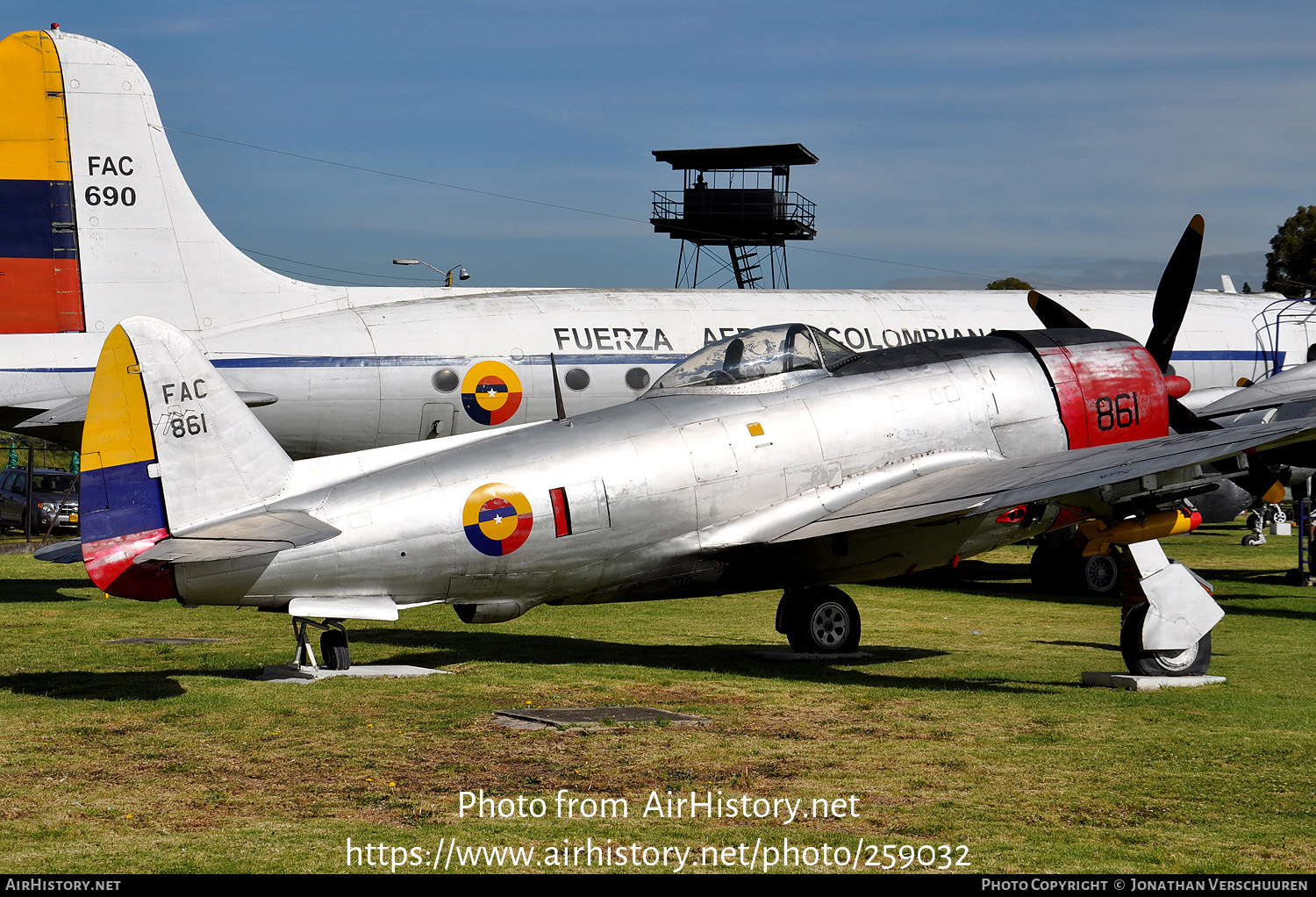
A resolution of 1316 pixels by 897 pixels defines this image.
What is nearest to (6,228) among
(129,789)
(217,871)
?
(129,789)

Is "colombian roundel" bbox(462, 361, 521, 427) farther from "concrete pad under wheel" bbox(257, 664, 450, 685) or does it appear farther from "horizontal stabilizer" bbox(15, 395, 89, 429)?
"concrete pad under wheel" bbox(257, 664, 450, 685)

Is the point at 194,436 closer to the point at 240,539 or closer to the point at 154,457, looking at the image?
the point at 154,457

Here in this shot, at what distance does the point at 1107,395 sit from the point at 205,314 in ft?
45.9

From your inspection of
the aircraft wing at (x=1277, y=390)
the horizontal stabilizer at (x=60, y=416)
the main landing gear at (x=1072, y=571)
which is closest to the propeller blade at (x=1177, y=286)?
the aircraft wing at (x=1277, y=390)

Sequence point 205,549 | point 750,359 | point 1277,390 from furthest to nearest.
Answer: point 1277,390 → point 750,359 → point 205,549

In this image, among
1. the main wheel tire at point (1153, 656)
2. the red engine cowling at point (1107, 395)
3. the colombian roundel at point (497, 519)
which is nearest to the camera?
the colombian roundel at point (497, 519)

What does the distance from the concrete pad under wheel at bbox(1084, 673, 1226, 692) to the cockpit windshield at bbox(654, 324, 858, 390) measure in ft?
13.2

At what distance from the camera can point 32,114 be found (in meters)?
19.3

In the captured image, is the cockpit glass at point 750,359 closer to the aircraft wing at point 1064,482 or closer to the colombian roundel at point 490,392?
the aircraft wing at point 1064,482

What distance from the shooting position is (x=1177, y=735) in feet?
30.5

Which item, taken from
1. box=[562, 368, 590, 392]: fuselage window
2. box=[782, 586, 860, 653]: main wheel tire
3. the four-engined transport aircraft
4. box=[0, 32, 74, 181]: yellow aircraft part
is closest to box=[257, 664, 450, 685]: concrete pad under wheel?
box=[782, 586, 860, 653]: main wheel tire

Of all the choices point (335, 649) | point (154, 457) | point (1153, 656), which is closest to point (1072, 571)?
point (1153, 656)

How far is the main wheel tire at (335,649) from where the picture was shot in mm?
11734
